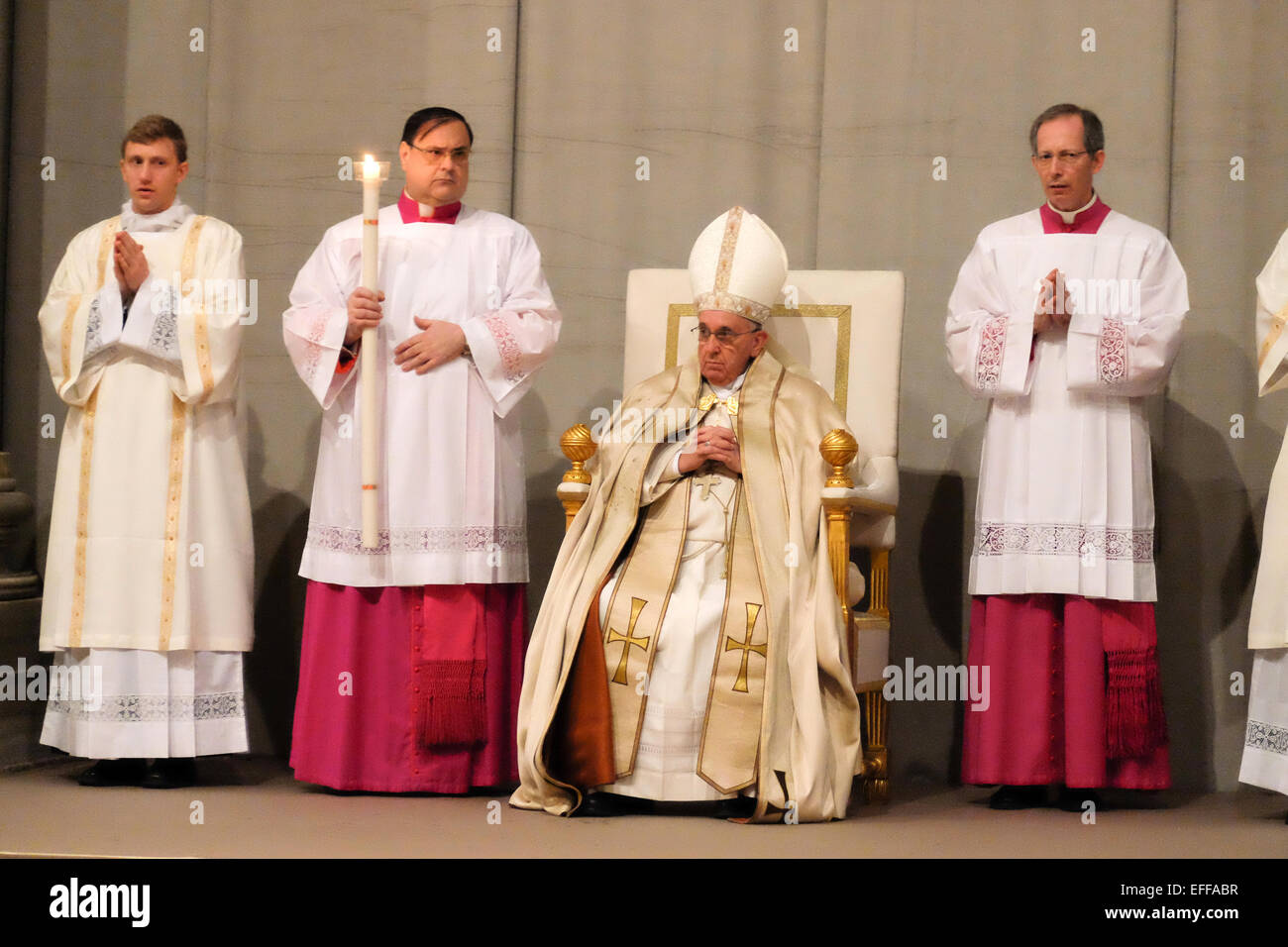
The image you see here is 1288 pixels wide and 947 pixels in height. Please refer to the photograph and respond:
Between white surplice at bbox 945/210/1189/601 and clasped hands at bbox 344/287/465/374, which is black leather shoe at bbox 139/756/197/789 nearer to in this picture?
clasped hands at bbox 344/287/465/374

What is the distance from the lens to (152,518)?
5.43m

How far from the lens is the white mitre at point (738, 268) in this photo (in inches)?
208

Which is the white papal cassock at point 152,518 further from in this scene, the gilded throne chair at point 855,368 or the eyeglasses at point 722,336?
the eyeglasses at point 722,336

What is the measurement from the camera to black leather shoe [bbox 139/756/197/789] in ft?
17.8

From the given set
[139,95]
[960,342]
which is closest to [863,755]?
[960,342]

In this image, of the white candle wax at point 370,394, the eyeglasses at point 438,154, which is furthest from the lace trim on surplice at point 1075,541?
the eyeglasses at point 438,154

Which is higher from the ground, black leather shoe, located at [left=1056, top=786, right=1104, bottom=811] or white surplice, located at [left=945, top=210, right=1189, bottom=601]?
white surplice, located at [left=945, top=210, right=1189, bottom=601]

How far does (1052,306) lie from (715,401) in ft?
3.80

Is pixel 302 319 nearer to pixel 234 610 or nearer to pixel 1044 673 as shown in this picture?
pixel 234 610

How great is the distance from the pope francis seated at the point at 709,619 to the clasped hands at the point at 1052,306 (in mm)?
742

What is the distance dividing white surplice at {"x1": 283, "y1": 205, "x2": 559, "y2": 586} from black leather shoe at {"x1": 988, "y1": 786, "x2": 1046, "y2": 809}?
1.80 meters

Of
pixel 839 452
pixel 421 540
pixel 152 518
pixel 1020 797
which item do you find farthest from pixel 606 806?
pixel 152 518

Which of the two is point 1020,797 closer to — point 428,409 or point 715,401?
point 715,401

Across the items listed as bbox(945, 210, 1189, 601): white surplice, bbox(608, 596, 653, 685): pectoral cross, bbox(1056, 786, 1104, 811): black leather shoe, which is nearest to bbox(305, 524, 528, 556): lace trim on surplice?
bbox(608, 596, 653, 685): pectoral cross
